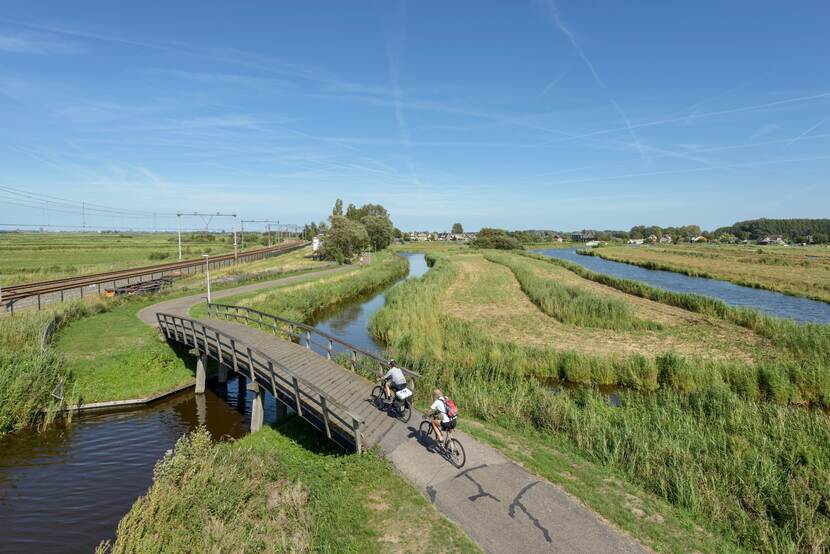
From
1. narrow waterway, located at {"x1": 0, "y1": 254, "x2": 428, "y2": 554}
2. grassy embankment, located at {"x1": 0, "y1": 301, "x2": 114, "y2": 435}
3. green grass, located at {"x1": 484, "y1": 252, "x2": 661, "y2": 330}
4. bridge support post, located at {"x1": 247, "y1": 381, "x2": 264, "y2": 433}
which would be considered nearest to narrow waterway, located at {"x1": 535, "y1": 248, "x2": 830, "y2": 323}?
green grass, located at {"x1": 484, "y1": 252, "x2": 661, "y2": 330}

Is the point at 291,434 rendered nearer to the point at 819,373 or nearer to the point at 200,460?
the point at 200,460

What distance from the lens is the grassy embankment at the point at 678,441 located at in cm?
990

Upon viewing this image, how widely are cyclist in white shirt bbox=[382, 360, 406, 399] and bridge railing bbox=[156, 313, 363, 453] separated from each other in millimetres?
1820

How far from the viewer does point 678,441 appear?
43.1 feet

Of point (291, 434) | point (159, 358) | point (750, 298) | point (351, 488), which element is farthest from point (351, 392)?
point (750, 298)

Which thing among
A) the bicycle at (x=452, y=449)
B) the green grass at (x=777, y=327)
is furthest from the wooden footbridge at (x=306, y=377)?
the green grass at (x=777, y=327)

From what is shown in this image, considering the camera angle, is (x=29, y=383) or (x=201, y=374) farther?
(x=201, y=374)

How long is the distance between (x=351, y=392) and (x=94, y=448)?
10.5 m

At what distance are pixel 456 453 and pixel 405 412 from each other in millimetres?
3296

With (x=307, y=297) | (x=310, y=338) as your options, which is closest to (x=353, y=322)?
(x=307, y=297)

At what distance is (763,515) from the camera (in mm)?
10094

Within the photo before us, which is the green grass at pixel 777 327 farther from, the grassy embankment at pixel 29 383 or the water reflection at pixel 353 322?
the grassy embankment at pixel 29 383

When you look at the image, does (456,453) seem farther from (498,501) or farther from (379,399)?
(379,399)

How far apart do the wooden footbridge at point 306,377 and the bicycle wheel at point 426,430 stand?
1205 millimetres
